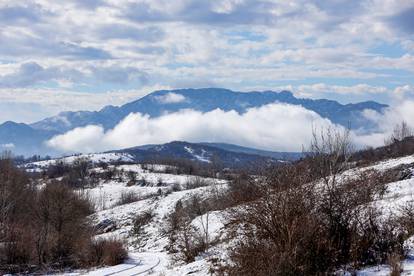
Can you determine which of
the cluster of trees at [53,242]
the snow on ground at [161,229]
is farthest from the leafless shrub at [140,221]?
the cluster of trees at [53,242]

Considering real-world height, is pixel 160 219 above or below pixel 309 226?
below

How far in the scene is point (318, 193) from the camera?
44.5 ft

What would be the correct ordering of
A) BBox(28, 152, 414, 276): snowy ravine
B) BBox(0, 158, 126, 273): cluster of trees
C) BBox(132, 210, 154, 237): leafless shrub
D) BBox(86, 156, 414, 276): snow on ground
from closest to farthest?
BBox(28, 152, 414, 276): snowy ravine < BBox(86, 156, 414, 276): snow on ground < BBox(0, 158, 126, 273): cluster of trees < BBox(132, 210, 154, 237): leafless shrub

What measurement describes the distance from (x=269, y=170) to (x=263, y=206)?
1505 millimetres

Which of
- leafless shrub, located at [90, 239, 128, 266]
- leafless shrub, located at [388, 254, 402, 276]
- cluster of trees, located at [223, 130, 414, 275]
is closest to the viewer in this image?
leafless shrub, located at [388, 254, 402, 276]

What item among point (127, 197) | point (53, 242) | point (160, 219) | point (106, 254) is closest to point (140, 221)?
point (160, 219)

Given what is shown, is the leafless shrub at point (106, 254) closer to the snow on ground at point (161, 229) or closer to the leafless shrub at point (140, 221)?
the snow on ground at point (161, 229)

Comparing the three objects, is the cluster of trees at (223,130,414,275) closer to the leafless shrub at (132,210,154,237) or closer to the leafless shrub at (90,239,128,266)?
the leafless shrub at (90,239,128,266)

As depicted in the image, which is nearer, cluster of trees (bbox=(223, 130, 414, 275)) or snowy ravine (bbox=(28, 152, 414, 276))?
cluster of trees (bbox=(223, 130, 414, 275))

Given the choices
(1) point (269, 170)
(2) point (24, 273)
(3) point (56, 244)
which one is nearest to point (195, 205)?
(3) point (56, 244)

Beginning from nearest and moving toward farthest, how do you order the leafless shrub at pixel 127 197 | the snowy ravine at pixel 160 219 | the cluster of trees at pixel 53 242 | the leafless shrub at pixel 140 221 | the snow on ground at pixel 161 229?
the snowy ravine at pixel 160 219
the snow on ground at pixel 161 229
the cluster of trees at pixel 53 242
the leafless shrub at pixel 140 221
the leafless shrub at pixel 127 197

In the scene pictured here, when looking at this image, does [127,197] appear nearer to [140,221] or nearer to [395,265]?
[140,221]

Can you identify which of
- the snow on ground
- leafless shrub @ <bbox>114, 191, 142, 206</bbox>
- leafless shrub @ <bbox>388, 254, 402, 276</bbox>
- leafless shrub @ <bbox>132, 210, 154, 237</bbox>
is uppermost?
leafless shrub @ <bbox>388, 254, 402, 276</bbox>

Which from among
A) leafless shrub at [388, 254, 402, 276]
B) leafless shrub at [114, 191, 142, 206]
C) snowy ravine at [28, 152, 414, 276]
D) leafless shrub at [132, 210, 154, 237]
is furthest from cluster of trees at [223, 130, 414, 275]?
leafless shrub at [114, 191, 142, 206]
